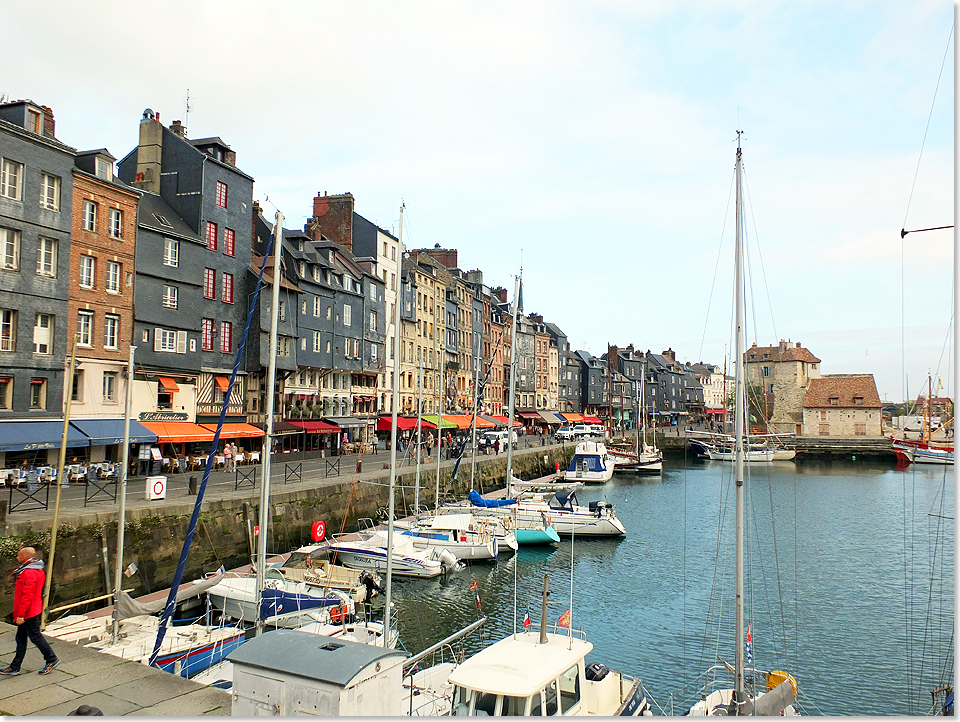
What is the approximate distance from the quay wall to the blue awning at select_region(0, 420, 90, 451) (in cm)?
802

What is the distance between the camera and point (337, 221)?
6212 centimetres

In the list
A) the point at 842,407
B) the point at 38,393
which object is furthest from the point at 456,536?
the point at 842,407

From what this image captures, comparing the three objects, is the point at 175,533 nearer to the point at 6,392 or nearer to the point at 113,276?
the point at 6,392

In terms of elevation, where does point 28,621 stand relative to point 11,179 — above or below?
below

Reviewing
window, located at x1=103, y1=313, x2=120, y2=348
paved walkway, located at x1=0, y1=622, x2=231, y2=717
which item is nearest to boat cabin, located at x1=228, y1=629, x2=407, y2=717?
paved walkway, located at x1=0, y1=622, x2=231, y2=717

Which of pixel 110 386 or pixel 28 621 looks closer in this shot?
pixel 28 621

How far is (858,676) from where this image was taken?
1812cm

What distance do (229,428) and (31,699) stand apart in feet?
110

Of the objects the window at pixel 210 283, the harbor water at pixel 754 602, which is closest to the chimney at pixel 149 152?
the window at pixel 210 283

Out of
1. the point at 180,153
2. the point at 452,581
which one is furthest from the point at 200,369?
the point at 452,581

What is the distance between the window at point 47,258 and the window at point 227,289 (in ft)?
37.0

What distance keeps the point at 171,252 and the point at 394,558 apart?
924 inches

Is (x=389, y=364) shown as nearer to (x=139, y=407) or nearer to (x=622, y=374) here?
(x=139, y=407)

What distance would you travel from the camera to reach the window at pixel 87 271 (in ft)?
108
